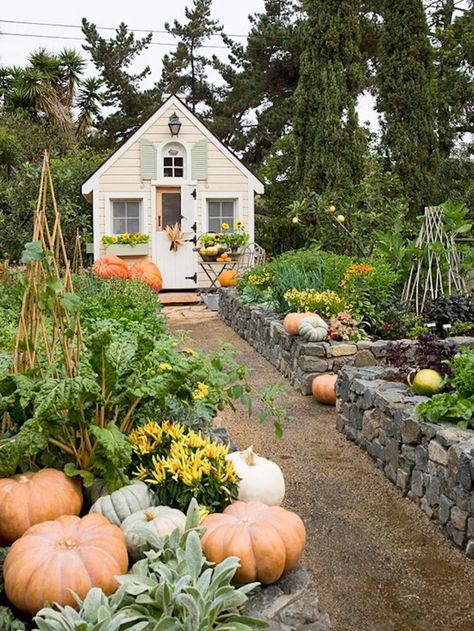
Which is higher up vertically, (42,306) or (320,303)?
(42,306)

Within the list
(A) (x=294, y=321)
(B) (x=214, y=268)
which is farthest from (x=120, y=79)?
(A) (x=294, y=321)

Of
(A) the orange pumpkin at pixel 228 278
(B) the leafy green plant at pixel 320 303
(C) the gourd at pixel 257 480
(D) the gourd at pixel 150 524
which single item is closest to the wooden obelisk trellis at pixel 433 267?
(B) the leafy green plant at pixel 320 303

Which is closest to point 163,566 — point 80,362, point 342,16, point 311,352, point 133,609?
point 133,609

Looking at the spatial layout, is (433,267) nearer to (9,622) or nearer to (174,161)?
(9,622)

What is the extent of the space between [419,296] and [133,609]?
22.3ft

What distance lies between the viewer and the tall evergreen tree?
25078 millimetres

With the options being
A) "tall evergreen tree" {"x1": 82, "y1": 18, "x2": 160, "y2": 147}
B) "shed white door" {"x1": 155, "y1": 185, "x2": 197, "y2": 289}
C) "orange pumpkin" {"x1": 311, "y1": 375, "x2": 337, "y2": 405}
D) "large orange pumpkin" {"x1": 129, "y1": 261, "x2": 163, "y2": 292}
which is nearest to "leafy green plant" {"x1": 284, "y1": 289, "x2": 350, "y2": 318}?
"orange pumpkin" {"x1": 311, "y1": 375, "x2": 337, "y2": 405}

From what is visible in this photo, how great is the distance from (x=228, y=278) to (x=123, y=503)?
10540 mm

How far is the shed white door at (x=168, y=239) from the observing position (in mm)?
13961

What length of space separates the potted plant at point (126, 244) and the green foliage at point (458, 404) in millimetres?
10103

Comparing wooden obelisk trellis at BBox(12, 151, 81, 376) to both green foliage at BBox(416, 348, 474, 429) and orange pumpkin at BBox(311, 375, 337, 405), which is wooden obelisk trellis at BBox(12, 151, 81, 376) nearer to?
green foliage at BBox(416, 348, 474, 429)

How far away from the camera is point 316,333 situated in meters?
6.91

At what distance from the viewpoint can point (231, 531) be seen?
7.89 ft

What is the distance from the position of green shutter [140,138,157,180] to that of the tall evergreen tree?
1153cm
